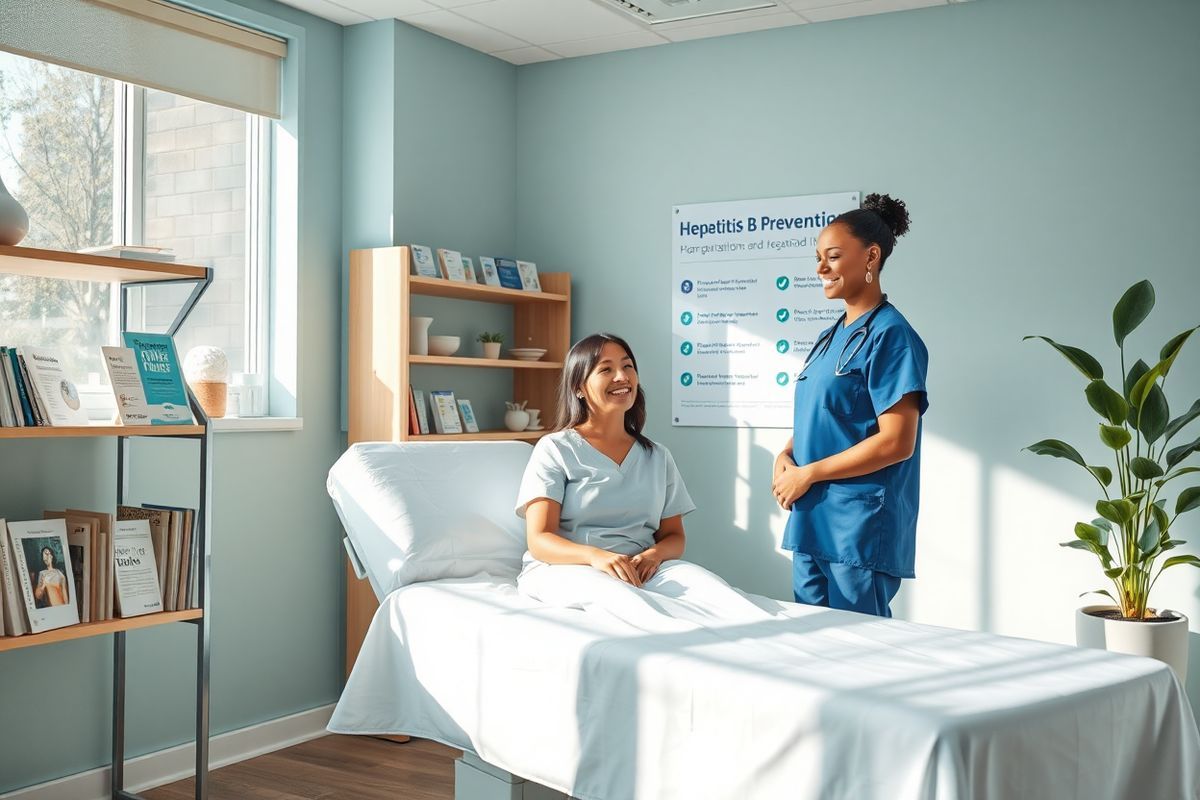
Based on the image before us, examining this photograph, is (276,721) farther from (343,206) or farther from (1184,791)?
(1184,791)

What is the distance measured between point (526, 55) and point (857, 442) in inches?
91.4

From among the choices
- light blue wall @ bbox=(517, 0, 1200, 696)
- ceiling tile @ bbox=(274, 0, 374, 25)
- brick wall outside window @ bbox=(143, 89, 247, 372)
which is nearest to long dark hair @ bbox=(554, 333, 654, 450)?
light blue wall @ bbox=(517, 0, 1200, 696)

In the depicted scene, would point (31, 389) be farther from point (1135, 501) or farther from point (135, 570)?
point (1135, 501)

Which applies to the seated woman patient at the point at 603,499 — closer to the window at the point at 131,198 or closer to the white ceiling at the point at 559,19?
the window at the point at 131,198

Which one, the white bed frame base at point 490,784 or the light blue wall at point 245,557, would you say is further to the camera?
the light blue wall at point 245,557

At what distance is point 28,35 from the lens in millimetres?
2846

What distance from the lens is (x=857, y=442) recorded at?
7.95 ft

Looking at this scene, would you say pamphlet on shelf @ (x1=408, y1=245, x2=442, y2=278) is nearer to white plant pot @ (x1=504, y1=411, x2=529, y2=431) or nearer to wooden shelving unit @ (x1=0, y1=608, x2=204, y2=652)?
white plant pot @ (x1=504, y1=411, x2=529, y2=431)

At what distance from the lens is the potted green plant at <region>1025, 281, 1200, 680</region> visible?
2.94 meters

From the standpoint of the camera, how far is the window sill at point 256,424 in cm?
328

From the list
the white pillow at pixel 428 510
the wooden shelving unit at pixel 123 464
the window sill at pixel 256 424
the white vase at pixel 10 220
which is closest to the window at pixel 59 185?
the wooden shelving unit at pixel 123 464

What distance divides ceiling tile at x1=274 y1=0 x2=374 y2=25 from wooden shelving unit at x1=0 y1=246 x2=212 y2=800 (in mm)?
1081

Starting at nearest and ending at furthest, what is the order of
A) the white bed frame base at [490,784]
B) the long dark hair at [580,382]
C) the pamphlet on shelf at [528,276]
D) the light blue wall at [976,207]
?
1. the white bed frame base at [490,784]
2. the long dark hair at [580,382]
3. the light blue wall at [976,207]
4. the pamphlet on shelf at [528,276]

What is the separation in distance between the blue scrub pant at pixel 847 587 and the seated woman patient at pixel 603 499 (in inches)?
8.2
